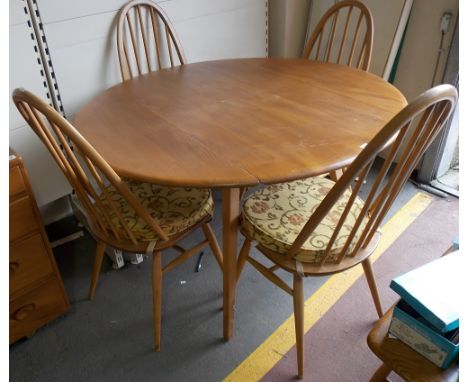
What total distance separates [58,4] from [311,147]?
47.4 inches

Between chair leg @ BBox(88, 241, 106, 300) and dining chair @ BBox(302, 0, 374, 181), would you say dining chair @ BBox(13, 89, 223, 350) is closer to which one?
chair leg @ BBox(88, 241, 106, 300)

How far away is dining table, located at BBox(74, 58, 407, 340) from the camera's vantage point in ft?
3.53

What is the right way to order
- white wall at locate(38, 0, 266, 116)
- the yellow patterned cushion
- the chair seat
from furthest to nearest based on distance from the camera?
white wall at locate(38, 0, 266, 116) → the yellow patterned cushion → the chair seat

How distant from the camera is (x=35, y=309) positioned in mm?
1504

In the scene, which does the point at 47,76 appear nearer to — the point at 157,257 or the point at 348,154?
the point at 157,257

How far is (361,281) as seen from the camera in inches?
68.0

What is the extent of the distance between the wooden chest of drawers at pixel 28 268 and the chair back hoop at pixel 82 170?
187mm

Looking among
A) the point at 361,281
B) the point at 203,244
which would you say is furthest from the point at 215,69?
the point at 361,281

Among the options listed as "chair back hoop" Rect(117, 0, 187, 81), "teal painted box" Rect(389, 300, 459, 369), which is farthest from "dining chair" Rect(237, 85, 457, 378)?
"chair back hoop" Rect(117, 0, 187, 81)

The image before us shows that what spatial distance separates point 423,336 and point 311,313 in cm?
70

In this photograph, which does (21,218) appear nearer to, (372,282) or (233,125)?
(233,125)

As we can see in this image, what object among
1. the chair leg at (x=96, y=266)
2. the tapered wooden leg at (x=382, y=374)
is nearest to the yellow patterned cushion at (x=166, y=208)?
the chair leg at (x=96, y=266)

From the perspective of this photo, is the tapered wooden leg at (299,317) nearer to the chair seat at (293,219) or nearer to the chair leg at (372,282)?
the chair seat at (293,219)

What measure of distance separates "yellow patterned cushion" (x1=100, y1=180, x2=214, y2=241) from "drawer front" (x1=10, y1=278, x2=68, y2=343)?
426 millimetres
